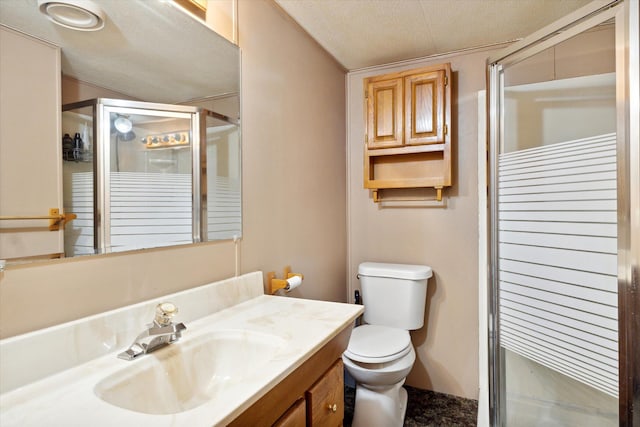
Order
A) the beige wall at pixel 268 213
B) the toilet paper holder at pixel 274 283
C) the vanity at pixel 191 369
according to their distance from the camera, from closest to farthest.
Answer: the vanity at pixel 191 369
the beige wall at pixel 268 213
the toilet paper holder at pixel 274 283

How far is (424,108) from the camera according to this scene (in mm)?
2109

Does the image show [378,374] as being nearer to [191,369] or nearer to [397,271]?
A: [397,271]

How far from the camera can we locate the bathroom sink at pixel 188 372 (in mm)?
780

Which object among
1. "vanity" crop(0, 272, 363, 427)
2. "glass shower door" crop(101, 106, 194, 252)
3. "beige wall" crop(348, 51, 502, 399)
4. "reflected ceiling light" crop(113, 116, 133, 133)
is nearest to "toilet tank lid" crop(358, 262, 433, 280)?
"beige wall" crop(348, 51, 502, 399)

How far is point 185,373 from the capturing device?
0.93m

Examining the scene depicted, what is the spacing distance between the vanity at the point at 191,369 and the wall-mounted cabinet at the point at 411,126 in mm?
1233

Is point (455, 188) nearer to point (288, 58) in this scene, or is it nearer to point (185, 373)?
point (288, 58)

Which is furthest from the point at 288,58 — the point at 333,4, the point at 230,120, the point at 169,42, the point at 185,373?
the point at 185,373

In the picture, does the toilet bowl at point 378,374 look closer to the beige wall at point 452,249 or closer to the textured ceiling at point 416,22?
the beige wall at point 452,249

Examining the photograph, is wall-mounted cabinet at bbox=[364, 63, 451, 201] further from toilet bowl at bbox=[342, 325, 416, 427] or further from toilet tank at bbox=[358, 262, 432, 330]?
toilet bowl at bbox=[342, 325, 416, 427]

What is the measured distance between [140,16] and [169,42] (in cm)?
12

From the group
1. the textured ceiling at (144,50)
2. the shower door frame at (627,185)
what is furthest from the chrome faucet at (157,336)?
the shower door frame at (627,185)

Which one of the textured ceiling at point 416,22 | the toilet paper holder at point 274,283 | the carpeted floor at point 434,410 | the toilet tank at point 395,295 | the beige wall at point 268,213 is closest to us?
the beige wall at point 268,213

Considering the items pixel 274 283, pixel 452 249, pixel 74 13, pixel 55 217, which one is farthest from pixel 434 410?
pixel 74 13
